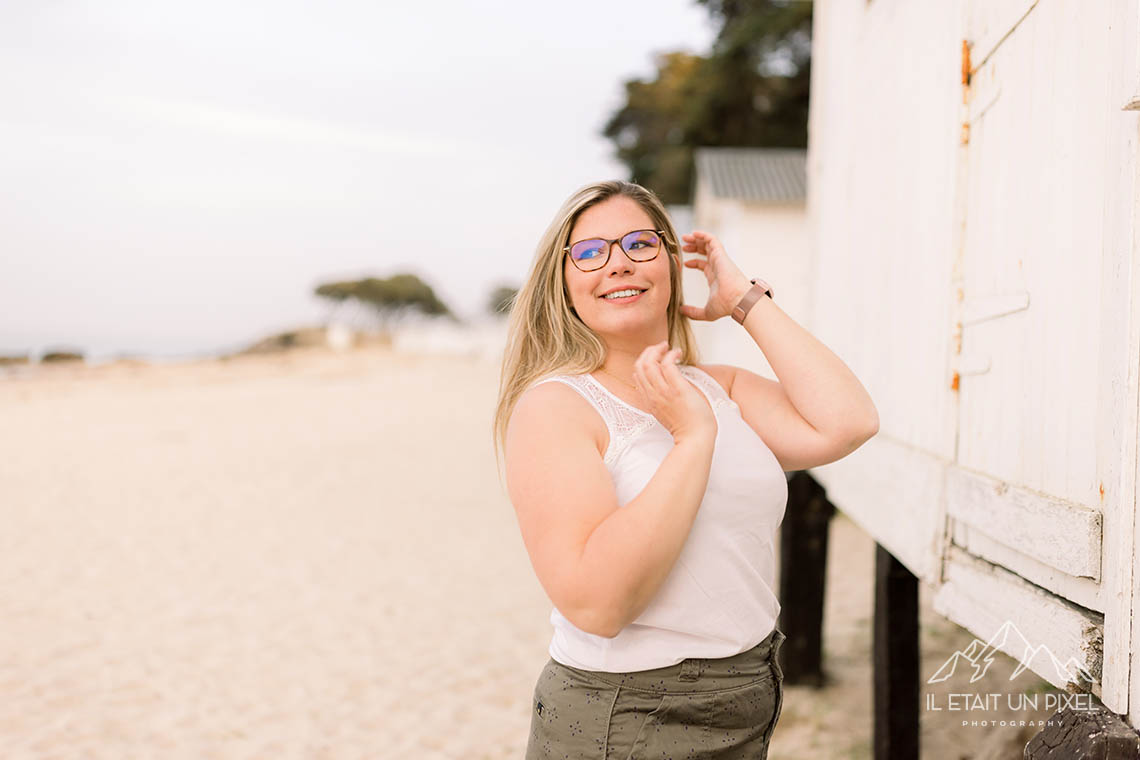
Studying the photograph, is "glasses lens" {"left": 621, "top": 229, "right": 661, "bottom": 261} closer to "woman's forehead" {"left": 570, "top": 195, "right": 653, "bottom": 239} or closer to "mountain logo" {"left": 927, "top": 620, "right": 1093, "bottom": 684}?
"woman's forehead" {"left": 570, "top": 195, "right": 653, "bottom": 239}

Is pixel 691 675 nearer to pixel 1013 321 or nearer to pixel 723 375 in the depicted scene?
pixel 723 375

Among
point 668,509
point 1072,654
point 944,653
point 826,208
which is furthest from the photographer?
point 944,653

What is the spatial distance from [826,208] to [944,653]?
304cm

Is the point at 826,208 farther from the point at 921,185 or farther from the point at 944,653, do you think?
the point at 944,653

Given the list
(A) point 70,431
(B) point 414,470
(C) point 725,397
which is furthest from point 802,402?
(A) point 70,431

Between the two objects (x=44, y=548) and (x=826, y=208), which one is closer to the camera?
(x=826, y=208)

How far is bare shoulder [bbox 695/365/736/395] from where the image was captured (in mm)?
2273

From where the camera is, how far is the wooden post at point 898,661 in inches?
155

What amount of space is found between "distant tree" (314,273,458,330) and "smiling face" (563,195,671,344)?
78.6m

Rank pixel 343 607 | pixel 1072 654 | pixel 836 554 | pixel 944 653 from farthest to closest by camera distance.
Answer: pixel 836 554 < pixel 343 607 < pixel 944 653 < pixel 1072 654

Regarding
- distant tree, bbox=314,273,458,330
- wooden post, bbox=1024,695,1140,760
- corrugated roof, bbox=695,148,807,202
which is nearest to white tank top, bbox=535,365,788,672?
wooden post, bbox=1024,695,1140,760

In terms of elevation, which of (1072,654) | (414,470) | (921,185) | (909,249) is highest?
(921,185)

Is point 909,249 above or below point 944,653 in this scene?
above

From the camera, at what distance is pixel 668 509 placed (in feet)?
5.29
